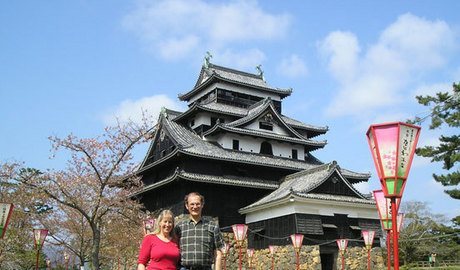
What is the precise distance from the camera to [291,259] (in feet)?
71.6

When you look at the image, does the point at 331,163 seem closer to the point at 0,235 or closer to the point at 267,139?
the point at 267,139

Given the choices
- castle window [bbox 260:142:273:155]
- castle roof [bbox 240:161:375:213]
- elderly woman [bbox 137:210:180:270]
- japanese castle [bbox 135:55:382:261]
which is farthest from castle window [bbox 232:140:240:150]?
elderly woman [bbox 137:210:180:270]

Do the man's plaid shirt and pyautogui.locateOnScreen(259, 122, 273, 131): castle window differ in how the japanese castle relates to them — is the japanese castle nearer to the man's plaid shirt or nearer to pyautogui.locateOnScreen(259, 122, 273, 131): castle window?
pyautogui.locateOnScreen(259, 122, 273, 131): castle window

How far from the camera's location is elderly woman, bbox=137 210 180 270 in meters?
4.80

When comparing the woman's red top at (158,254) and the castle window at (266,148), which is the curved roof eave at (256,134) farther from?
the woman's red top at (158,254)

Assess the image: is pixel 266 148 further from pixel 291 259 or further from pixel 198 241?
pixel 198 241

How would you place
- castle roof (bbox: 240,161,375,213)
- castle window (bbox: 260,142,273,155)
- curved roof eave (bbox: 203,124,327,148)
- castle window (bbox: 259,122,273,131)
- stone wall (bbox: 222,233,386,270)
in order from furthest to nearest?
castle window (bbox: 259,122,273,131) → castle window (bbox: 260,142,273,155) → curved roof eave (bbox: 203,124,327,148) → castle roof (bbox: 240,161,375,213) → stone wall (bbox: 222,233,386,270)

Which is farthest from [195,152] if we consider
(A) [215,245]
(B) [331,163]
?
(A) [215,245]

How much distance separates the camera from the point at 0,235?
37.4 ft

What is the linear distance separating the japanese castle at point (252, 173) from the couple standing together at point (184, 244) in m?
16.6

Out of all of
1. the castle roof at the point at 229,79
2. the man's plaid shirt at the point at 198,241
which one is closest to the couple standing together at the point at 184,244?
the man's plaid shirt at the point at 198,241

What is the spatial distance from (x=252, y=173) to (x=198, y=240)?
21585 mm

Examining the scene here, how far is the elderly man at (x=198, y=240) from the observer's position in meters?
4.98

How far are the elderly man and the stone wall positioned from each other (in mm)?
17102
